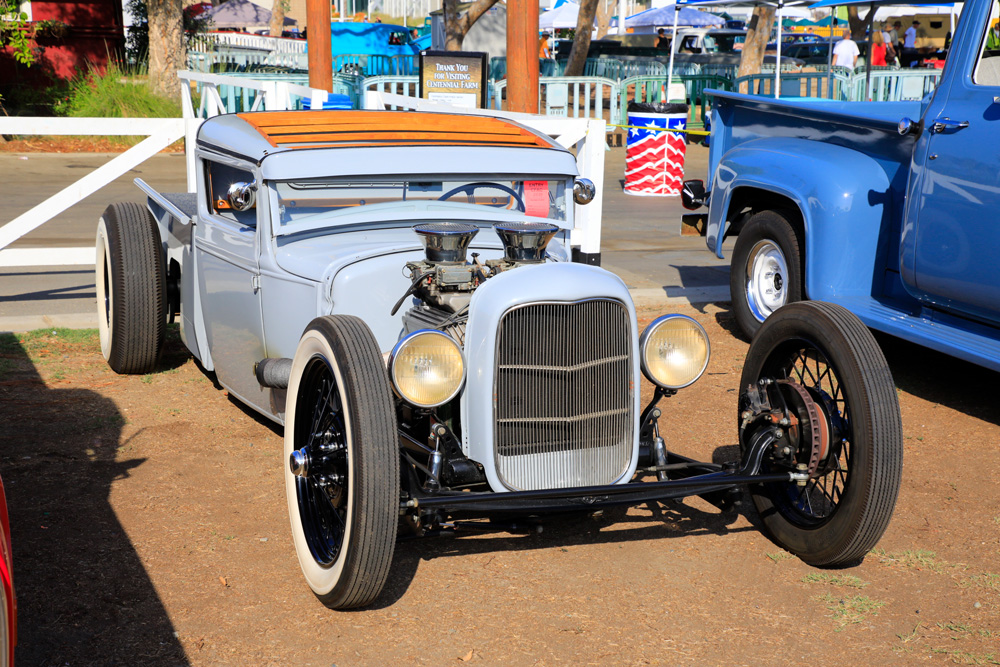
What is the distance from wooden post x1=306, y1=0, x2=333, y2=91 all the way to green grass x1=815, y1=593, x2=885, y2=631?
903cm

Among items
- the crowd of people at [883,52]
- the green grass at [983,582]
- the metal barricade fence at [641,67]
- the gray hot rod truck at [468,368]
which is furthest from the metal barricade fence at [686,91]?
the green grass at [983,582]

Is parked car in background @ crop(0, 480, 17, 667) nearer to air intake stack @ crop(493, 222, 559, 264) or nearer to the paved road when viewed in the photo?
air intake stack @ crop(493, 222, 559, 264)

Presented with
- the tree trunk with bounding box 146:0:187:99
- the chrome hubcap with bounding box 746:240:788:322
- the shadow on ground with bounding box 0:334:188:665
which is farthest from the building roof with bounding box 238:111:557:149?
the tree trunk with bounding box 146:0:187:99

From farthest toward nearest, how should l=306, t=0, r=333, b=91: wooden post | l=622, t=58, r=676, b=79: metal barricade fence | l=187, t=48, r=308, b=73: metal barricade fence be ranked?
l=622, t=58, r=676, b=79: metal barricade fence → l=187, t=48, r=308, b=73: metal barricade fence → l=306, t=0, r=333, b=91: wooden post

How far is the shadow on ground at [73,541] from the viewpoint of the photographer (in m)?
3.11

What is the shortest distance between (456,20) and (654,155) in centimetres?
871

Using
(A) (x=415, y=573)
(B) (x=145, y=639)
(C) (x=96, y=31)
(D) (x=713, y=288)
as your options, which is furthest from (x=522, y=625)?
(C) (x=96, y=31)

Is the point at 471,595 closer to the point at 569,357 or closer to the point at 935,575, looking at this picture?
the point at 569,357

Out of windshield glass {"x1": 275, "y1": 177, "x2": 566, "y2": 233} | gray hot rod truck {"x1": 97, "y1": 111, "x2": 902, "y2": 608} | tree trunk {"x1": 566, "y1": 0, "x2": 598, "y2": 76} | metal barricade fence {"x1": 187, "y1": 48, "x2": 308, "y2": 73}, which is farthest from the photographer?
tree trunk {"x1": 566, "y1": 0, "x2": 598, "y2": 76}

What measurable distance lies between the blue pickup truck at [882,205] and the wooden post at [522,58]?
3.49 metres

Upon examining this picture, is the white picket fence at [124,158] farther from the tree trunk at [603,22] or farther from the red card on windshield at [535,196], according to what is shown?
the tree trunk at [603,22]

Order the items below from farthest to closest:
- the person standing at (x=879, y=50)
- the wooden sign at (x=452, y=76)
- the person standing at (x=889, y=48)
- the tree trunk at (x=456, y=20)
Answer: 1. the person standing at (x=889, y=48)
2. the person standing at (x=879, y=50)
3. the tree trunk at (x=456, y=20)
4. the wooden sign at (x=452, y=76)

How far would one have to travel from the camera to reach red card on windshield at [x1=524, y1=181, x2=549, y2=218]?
4836 mm

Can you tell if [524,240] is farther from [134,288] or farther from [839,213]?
[839,213]
